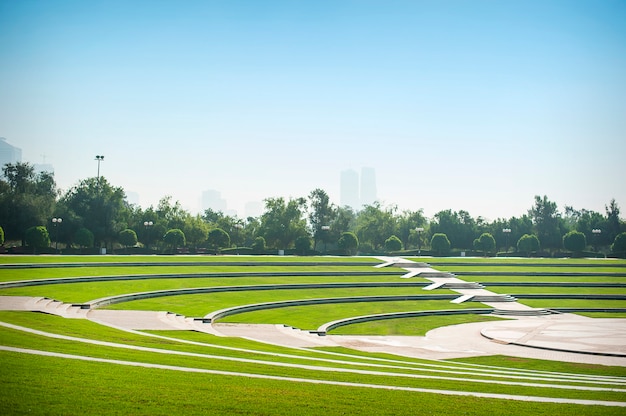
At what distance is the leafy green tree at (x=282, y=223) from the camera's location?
84375 millimetres

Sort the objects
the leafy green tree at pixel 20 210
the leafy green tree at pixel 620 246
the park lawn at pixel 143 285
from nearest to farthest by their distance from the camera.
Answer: the park lawn at pixel 143 285 < the leafy green tree at pixel 20 210 < the leafy green tree at pixel 620 246

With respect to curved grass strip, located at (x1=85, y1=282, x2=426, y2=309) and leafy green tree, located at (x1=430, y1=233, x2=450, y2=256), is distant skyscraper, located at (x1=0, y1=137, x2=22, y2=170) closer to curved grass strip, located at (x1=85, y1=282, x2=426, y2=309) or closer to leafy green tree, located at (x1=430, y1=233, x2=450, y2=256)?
curved grass strip, located at (x1=85, y1=282, x2=426, y2=309)

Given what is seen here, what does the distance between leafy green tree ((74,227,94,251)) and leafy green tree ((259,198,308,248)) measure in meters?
26.3

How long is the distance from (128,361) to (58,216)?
60719mm

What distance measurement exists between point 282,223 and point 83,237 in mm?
28771

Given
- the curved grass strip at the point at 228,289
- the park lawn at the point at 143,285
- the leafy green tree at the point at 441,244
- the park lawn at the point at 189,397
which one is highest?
the leafy green tree at the point at 441,244

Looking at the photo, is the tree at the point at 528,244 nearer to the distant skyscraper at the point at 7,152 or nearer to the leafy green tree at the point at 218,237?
the leafy green tree at the point at 218,237

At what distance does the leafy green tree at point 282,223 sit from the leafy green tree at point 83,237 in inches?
1035

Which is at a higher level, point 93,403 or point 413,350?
point 93,403

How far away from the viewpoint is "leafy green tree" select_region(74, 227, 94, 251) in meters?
64.1

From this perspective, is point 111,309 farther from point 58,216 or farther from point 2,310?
point 58,216

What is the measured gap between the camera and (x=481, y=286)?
149ft

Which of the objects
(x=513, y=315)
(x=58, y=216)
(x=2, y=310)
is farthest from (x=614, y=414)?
(x=58, y=216)

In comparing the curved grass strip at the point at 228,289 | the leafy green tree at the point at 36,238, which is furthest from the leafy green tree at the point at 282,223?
the curved grass strip at the point at 228,289
